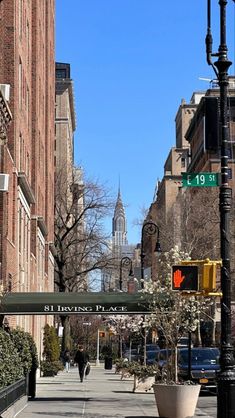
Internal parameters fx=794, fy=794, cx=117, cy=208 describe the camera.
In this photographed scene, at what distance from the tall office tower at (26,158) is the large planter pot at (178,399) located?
11495mm

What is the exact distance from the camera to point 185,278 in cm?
1609

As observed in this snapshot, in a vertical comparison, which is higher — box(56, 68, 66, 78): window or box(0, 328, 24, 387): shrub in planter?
box(56, 68, 66, 78): window

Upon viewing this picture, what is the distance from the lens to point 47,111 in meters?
58.5

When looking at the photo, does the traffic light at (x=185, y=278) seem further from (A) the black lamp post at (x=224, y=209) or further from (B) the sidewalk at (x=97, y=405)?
(B) the sidewalk at (x=97, y=405)

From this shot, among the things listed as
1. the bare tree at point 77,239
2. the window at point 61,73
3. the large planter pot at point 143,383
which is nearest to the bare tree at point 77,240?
the bare tree at point 77,239

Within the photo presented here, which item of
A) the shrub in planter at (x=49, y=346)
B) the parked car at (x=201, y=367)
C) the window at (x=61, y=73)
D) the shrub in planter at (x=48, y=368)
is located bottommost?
the shrub in planter at (x=48, y=368)

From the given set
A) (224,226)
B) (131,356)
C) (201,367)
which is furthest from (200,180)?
(131,356)

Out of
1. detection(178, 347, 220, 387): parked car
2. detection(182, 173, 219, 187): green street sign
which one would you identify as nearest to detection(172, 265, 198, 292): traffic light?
detection(182, 173, 219, 187): green street sign

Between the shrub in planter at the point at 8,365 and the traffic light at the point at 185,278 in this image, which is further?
the shrub in planter at the point at 8,365

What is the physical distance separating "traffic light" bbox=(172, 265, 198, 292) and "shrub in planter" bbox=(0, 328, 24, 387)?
4435 mm

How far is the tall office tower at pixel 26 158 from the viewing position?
32906mm

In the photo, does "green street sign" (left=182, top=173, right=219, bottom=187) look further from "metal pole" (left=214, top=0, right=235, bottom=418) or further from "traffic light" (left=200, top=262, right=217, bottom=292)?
"traffic light" (left=200, top=262, right=217, bottom=292)

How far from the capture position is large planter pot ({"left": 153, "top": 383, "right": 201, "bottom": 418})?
1819 cm

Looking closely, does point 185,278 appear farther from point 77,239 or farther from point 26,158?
point 77,239
